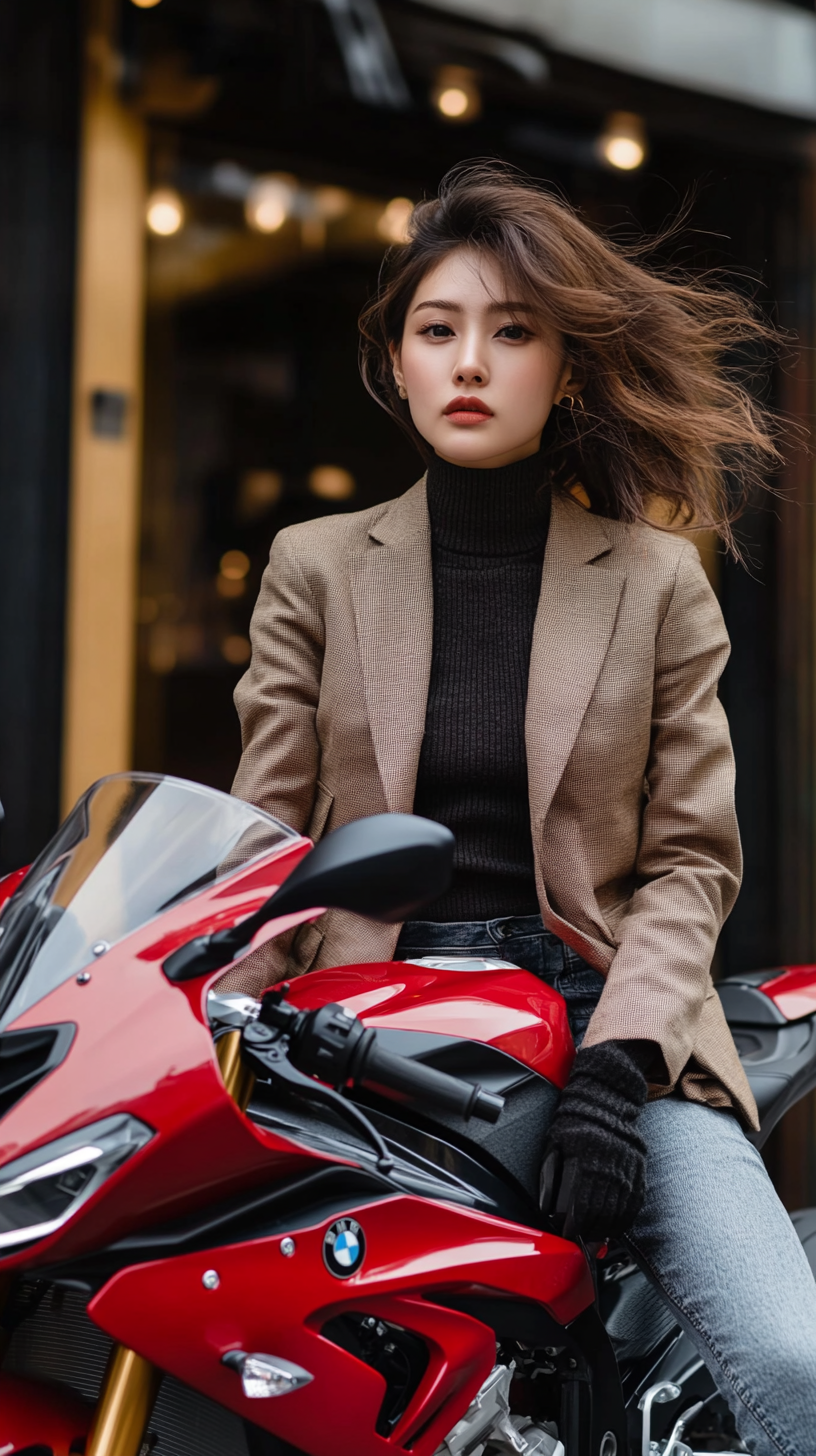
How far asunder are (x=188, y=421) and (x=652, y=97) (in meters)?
1.71

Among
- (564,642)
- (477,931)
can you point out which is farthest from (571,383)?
(477,931)

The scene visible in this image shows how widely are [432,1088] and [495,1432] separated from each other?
1.69 feet

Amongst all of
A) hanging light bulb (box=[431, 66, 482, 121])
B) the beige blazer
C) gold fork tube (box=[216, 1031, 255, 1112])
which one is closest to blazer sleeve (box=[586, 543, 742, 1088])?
the beige blazer

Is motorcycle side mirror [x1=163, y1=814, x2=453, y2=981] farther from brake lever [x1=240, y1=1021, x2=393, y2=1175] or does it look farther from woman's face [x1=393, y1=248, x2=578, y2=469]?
woman's face [x1=393, y1=248, x2=578, y2=469]

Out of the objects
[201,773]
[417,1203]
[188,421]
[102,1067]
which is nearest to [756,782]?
[201,773]

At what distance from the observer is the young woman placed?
1.62 m

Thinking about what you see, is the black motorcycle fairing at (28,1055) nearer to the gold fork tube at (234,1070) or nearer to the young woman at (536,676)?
the gold fork tube at (234,1070)

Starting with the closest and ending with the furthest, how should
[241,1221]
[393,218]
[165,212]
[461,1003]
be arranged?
1. [241,1221]
2. [461,1003]
3. [165,212]
4. [393,218]

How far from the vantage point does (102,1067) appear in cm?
99

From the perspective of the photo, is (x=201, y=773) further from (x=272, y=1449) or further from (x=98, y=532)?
(x=272, y=1449)

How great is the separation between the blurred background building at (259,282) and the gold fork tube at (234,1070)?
101 inches

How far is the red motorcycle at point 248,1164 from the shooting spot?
987 mm

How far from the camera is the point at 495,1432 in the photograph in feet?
4.52

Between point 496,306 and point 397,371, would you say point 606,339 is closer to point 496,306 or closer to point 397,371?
point 496,306
